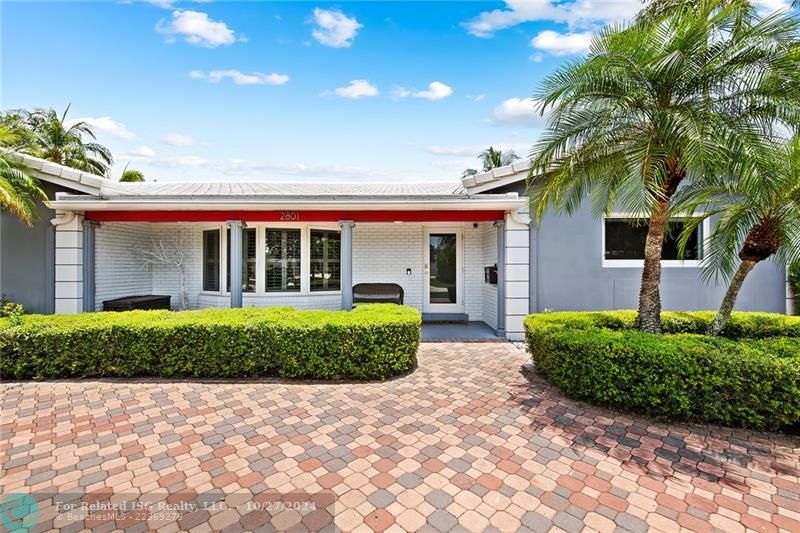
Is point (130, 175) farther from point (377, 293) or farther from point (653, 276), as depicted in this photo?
point (653, 276)

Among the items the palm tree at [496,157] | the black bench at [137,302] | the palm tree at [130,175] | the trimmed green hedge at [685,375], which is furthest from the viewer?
the palm tree at [496,157]

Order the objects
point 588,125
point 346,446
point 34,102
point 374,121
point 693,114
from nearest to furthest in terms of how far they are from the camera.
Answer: point 346,446, point 693,114, point 588,125, point 374,121, point 34,102

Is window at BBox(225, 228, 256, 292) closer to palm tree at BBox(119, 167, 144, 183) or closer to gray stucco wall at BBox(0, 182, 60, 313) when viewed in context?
gray stucco wall at BBox(0, 182, 60, 313)

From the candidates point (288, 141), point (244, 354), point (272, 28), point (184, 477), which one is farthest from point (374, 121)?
point (184, 477)

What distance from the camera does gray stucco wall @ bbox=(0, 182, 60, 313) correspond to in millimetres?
7898

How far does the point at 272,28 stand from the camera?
862 cm

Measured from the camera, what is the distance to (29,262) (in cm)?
792

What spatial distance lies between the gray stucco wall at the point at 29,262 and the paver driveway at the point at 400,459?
3.89 m

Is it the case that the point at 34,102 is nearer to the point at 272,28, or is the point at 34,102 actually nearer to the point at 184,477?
the point at 272,28

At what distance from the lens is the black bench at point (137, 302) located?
28.5ft

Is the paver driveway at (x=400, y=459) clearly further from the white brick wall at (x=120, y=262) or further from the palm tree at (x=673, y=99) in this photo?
the white brick wall at (x=120, y=262)

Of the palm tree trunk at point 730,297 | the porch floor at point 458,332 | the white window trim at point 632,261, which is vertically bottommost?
the porch floor at point 458,332

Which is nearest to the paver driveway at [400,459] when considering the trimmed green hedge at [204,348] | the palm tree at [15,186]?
the trimmed green hedge at [204,348]

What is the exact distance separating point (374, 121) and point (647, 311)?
894 cm
